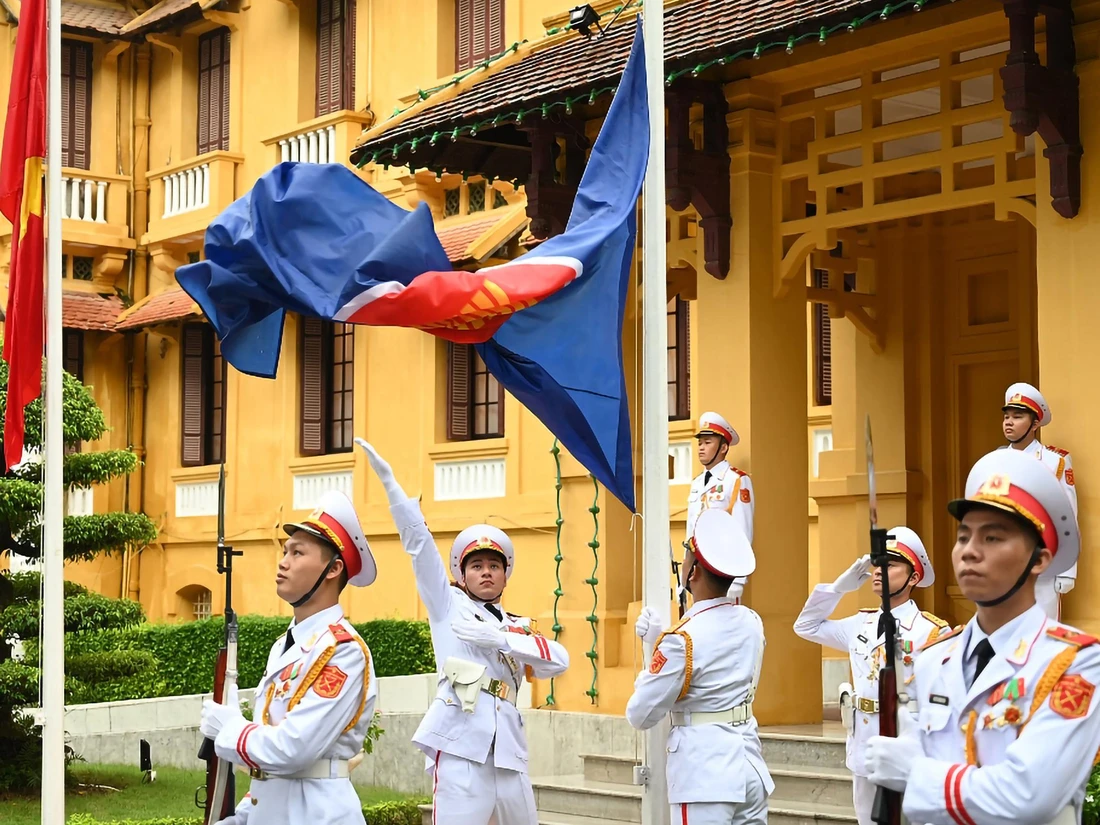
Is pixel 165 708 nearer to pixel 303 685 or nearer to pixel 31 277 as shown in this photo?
pixel 31 277

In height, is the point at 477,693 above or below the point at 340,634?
below

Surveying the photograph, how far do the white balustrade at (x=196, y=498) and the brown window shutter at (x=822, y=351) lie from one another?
10.4m

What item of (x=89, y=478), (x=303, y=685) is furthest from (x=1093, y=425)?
(x=89, y=478)

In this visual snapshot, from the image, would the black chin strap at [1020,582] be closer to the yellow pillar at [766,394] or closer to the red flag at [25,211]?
the red flag at [25,211]

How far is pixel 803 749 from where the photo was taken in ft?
38.5

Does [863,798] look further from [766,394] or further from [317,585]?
[766,394]

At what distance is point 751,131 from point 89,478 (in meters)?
6.14

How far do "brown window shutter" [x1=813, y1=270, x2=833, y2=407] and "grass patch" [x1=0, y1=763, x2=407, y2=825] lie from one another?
5552mm

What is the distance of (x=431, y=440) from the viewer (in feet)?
70.5

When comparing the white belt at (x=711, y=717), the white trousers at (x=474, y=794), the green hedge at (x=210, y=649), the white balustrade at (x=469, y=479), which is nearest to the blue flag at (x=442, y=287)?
the white belt at (x=711, y=717)

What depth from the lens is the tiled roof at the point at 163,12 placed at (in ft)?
83.5

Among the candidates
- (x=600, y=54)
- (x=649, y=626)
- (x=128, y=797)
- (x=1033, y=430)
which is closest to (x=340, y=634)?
(x=649, y=626)

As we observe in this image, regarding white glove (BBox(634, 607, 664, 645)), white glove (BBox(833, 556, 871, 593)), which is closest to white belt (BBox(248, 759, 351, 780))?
white glove (BBox(634, 607, 664, 645))

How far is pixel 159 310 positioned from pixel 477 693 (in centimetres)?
1774
